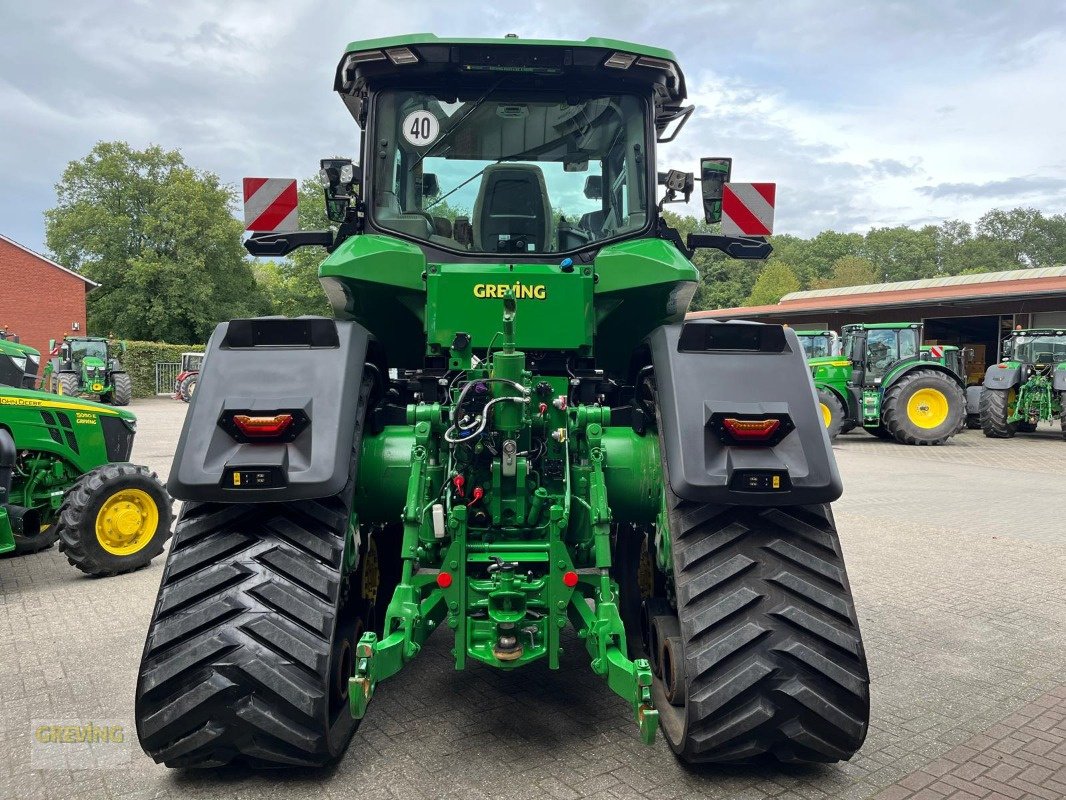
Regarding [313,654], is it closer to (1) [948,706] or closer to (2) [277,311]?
(1) [948,706]

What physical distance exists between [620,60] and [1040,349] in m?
18.9

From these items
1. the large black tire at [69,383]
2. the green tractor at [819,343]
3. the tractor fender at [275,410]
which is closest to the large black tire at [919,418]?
the green tractor at [819,343]

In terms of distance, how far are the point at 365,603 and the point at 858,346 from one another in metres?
16.3

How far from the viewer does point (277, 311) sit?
49375mm

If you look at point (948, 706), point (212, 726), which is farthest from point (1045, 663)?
point (212, 726)

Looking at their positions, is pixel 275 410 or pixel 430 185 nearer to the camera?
pixel 275 410

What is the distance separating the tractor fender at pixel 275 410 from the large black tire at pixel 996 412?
18.0m

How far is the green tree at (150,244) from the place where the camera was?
44188mm

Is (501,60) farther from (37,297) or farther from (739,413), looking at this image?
(37,297)

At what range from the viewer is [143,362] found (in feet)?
110

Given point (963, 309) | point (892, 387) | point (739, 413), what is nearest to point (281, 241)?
point (739, 413)

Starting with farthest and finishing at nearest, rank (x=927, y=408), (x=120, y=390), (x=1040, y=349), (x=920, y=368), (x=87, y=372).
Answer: (x=120, y=390) → (x=87, y=372) → (x=1040, y=349) → (x=920, y=368) → (x=927, y=408)

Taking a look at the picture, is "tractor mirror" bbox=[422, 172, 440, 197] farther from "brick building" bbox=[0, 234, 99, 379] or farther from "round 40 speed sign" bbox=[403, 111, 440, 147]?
"brick building" bbox=[0, 234, 99, 379]

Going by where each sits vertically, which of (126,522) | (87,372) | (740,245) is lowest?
(126,522)
